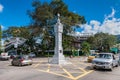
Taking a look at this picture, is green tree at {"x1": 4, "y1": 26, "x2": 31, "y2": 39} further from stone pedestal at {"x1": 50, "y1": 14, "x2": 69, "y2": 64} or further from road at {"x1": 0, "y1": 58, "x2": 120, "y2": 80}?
road at {"x1": 0, "y1": 58, "x2": 120, "y2": 80}

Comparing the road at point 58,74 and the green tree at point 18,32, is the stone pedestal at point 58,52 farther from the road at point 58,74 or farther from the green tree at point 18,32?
the green tree at point 18,32


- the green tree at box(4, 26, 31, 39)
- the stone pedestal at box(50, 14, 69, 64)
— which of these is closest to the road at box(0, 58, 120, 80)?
the stone pedestal at box(50, 14, 69, 64)

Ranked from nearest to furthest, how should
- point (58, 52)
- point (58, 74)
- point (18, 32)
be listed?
point (58, 74)
point (58, 52)
point (18, 32)

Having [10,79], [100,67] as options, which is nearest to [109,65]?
[100,67]

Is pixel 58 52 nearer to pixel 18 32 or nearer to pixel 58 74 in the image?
pixel 58 74

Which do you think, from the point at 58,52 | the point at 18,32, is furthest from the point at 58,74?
the point at 18,32

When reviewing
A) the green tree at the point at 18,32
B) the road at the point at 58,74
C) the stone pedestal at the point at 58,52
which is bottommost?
the road at the point at 58,74

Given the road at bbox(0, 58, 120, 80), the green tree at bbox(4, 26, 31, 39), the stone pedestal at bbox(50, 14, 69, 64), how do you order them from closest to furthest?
the road at bbox(0, 58, 120, 80) < the stone pedestal at bbox(50, 14, 69, 64) < the green tree at bbox(4, 26, 31, 39)

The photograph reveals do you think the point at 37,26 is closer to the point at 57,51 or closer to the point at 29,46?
the point at 29,46

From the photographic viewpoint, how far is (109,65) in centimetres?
1903

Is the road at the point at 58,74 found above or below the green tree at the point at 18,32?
below

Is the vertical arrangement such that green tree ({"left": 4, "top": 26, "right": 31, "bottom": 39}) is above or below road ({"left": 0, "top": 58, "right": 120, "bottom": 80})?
above

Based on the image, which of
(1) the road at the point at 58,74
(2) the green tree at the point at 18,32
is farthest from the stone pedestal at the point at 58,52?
(2) the green tree at the point at 18,32

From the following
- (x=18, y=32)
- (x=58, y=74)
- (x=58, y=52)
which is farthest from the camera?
(x=18, y=32)
